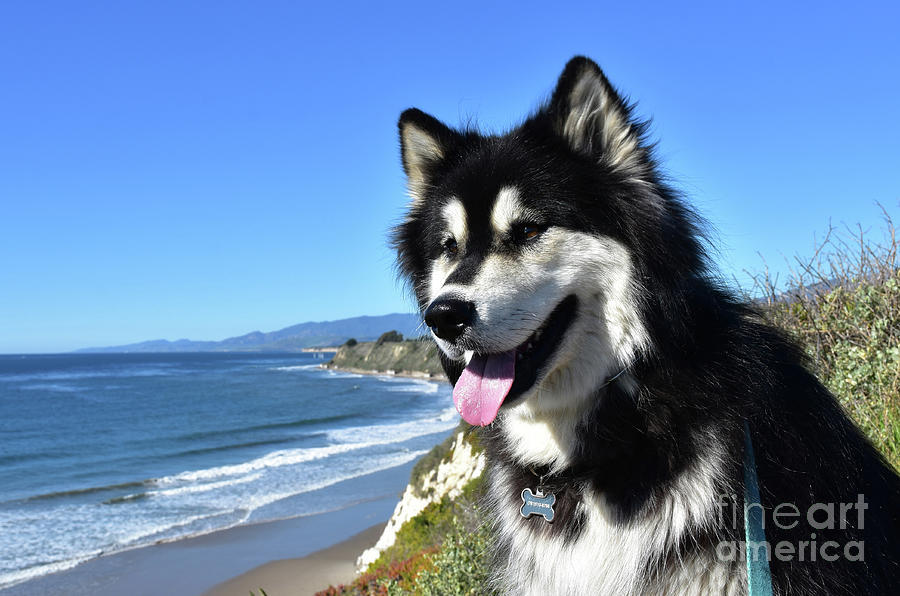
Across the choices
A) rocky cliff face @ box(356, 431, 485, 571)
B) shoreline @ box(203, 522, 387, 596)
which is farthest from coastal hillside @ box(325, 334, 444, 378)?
rocky cliff face @ box(356, 431, 485, 571)

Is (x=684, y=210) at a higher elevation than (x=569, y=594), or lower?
higher

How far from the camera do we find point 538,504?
9.06 feet

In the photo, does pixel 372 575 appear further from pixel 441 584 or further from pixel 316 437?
pixel 316 437

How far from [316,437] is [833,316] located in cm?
2762

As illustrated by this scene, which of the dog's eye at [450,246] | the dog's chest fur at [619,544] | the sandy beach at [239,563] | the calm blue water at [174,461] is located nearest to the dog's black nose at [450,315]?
the dog's eye at [450,246]

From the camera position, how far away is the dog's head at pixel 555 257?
8.98ft

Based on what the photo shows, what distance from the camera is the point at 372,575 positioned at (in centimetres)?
848

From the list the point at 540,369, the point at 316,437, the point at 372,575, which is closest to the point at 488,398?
the point at 540,369

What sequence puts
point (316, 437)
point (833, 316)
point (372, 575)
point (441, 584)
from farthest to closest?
point (316, 437), point (372, 575), point (833, 316), point (441, 584)

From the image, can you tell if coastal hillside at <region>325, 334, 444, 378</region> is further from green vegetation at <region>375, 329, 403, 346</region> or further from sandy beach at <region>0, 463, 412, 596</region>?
sandy beach at <region>0, 463, 412, 596</region>

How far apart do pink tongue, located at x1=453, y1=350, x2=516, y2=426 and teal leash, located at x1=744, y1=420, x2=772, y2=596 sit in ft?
3.23

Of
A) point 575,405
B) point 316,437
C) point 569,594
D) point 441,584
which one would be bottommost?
point 316,437

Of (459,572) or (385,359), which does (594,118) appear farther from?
(385,359)

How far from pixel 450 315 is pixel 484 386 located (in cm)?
41
